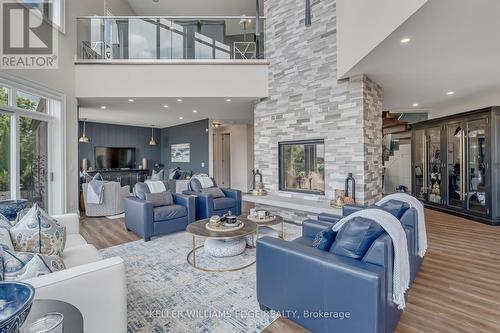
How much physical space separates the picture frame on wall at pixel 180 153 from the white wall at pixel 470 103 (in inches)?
304

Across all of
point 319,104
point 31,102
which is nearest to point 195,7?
point 31,102

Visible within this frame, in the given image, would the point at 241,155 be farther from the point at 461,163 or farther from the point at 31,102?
the point at 461,163

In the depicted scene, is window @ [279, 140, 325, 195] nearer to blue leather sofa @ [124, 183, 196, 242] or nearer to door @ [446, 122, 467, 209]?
blue leather sofa @ [124, 183, 196, 242]

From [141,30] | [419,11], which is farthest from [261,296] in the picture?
[141,30]

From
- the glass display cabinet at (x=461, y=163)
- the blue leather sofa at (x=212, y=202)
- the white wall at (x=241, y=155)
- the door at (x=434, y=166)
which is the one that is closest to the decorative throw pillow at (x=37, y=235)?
the blue leather sofa at (x=212, y=202)

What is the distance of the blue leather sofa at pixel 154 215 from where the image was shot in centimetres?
386

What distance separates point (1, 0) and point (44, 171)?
2.76 metres

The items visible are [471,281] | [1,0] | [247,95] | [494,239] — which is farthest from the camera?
[247,95]

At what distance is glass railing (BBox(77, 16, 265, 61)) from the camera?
5398 mm

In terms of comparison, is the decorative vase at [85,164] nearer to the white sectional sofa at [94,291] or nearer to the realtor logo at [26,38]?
the realtor logo at [26,38]

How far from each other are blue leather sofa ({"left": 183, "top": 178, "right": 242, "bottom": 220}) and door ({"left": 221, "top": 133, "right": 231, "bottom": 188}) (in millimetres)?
4808

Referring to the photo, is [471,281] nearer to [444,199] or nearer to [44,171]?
[444,199]

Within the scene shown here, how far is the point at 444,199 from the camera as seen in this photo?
5.68m

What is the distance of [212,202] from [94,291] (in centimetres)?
332
